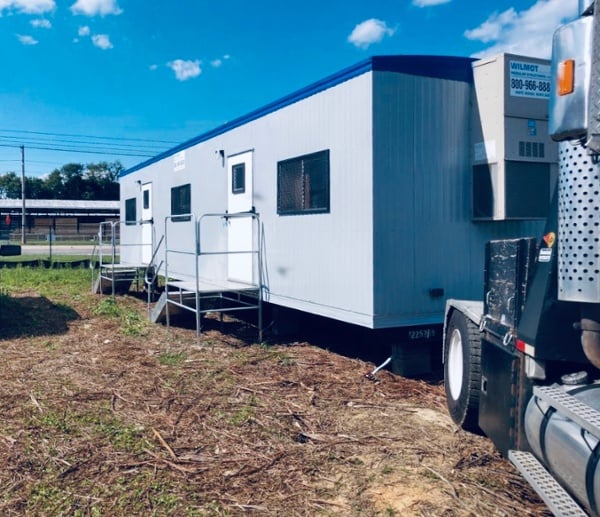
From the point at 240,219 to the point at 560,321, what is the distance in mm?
5900

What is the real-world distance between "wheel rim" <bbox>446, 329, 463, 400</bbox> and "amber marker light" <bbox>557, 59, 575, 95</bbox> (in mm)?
2371

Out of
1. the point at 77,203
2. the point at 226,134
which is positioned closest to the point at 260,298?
the point at 226,134

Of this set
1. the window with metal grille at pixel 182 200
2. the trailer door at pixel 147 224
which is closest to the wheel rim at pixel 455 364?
the window with metal grille at pixel 182 200

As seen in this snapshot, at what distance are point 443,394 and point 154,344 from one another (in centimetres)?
376

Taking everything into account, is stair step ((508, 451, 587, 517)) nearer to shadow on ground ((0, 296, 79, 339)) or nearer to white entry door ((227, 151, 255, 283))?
white entry door ((227, 151, 255, 283))

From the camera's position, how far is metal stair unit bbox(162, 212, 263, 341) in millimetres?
7727

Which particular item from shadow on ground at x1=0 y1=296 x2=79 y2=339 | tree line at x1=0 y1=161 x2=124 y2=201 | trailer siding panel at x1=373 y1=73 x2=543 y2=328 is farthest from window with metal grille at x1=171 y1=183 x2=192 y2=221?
tree line at x1=0 y1=161 x2=124 y2=201

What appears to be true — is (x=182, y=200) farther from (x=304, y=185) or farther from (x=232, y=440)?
(x=232, y=440)

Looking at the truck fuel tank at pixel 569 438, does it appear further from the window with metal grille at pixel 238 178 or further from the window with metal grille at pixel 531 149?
the window with metal grille at pixel 238 178

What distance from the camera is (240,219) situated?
8414mm

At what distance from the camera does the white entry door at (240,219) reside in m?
8.17

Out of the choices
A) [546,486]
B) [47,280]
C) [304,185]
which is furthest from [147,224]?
[546,486]

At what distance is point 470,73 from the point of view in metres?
6.05

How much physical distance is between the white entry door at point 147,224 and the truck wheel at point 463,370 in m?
9.09
